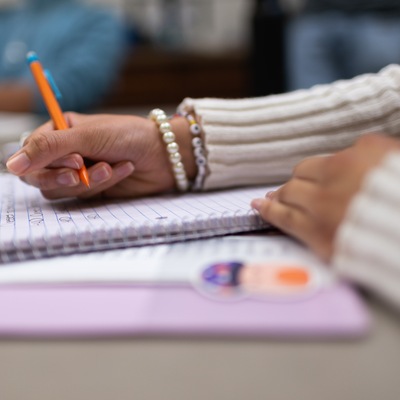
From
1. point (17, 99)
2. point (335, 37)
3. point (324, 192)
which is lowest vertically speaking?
point (17, 99)

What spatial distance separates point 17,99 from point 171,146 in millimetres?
1423

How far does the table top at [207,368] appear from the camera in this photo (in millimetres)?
257

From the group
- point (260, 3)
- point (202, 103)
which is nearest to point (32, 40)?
point (260, 3)

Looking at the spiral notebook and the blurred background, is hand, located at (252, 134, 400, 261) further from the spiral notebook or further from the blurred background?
the blurred background

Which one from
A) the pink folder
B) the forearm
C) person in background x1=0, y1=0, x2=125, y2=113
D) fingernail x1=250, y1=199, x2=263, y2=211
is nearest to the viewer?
the pink folder

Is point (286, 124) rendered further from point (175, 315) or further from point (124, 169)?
point (175, 315)

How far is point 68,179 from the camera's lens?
470mm

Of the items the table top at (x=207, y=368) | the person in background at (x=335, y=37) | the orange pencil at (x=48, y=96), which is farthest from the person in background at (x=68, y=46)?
the table top at (x=207, y=368)

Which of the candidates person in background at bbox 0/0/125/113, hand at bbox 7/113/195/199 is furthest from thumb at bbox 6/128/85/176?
person in background at bbox 0/0/125/113

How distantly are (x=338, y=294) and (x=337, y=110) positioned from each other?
0.98ft

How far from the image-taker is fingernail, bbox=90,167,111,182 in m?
0.48

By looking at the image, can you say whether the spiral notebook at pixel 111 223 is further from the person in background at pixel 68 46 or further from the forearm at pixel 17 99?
the person in background at pixel 68 46

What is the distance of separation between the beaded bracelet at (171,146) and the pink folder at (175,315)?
237 millimetres

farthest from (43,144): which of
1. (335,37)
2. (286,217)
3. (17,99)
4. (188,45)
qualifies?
(188,45)
